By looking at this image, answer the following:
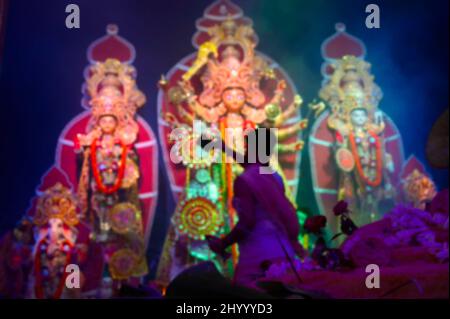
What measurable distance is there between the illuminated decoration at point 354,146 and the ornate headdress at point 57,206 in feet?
9.19

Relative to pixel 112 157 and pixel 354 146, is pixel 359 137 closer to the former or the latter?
pixel 354 146

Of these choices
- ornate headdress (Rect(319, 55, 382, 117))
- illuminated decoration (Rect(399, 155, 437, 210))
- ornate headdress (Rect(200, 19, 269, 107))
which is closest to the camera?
illuminated decoration (Rect(399, 155, 437, 210))

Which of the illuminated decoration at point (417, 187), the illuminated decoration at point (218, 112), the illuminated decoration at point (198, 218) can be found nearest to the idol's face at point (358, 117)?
the illuminated decoration at point (218, 112)

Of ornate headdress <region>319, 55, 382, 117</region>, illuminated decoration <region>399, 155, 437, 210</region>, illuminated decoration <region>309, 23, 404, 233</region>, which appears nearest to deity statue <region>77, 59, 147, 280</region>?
illuminated decoration <region>309, 23, 404, 233</region>

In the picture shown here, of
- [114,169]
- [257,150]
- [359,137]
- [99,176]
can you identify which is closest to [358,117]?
[359,137]

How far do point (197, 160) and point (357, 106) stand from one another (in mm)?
2073

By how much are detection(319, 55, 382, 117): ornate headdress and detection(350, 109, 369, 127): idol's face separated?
0.05m

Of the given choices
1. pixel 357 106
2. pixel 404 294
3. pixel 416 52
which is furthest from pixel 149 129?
pixel 404 294

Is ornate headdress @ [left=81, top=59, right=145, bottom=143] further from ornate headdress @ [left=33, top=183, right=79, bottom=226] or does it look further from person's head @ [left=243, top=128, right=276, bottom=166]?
person's head @ [left=243, top=128, right=276, bottom=166]

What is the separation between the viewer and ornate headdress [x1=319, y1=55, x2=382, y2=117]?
585cm

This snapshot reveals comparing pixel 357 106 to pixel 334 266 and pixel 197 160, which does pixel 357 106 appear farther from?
pixel 334 266

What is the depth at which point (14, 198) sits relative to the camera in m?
5.24

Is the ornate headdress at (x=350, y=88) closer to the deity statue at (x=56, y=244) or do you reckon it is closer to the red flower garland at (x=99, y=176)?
the red flower garland at (x=99, y=176)

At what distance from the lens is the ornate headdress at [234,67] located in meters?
5.72
